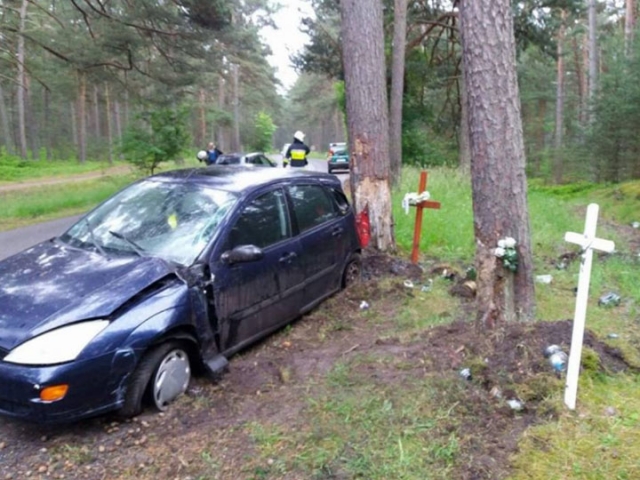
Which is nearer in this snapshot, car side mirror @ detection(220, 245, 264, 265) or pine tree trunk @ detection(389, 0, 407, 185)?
car side mirror @ detection(220, 245, 264, 265)

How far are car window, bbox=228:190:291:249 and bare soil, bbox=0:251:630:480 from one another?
1066 millimetres

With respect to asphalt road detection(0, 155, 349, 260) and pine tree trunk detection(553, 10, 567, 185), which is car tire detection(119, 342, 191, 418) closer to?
asphalt road detection(0, 155, 349, 260)

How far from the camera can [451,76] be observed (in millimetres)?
20938

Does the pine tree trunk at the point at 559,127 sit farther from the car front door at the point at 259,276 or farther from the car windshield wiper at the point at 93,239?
the car windshield wiper at the point at 93,239

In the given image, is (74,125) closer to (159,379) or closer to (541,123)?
(541,123)

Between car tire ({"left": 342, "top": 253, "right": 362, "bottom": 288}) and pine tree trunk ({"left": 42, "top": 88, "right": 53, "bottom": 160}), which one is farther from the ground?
pine tree trunk ({"left": 42, "top": 88, "right": 53, "bottom": 160})

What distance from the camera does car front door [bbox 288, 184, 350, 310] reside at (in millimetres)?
5755

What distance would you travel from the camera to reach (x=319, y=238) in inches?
235

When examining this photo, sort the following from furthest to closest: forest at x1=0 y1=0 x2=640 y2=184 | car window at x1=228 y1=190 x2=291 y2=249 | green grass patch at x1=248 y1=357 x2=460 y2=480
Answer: forest at x1=0 y1=0 x2=640 y2=184 → car window at x1=228 y1=190 x2=291 y2=249 → green grass patch at x1=248 y1=357 x2=460 y2=480

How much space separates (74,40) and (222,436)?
1705cm

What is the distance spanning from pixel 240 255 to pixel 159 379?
3.90 ft

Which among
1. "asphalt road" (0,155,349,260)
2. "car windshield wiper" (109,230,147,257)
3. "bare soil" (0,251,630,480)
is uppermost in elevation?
"car windshield wiper" (109,230,147,257)

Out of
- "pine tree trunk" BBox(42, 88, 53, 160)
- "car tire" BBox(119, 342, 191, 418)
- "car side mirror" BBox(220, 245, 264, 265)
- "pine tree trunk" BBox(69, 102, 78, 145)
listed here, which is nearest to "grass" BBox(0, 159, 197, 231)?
A: "car side mirror" BBox(220, 245, 264, 265)

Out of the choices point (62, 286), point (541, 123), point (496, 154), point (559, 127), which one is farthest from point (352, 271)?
point (541, 123)
